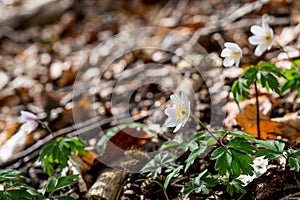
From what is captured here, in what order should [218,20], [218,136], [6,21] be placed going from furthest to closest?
[6,21] < [218,20] < [218,136]

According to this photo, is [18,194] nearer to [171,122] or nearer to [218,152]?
[171,122]

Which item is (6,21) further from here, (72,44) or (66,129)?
(66,129)

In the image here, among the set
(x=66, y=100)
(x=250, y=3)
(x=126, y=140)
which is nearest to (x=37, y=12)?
(x=66, y=100)

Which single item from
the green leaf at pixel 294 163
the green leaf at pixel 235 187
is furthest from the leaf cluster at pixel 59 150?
the green leaf at pixel 294 163

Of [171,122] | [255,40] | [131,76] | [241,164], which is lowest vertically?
[241,164]

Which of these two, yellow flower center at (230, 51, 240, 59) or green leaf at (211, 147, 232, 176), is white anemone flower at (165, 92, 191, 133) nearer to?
green leaf at (211, 147, 232, 176)

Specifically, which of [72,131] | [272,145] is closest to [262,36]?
[272,145]

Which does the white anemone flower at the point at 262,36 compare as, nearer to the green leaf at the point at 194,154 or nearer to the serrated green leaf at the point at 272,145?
the serrated green leaf at the point at 272,145

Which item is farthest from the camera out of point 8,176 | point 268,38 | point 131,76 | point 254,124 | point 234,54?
point 131,76

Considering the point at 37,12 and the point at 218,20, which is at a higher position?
the point at 37,12
